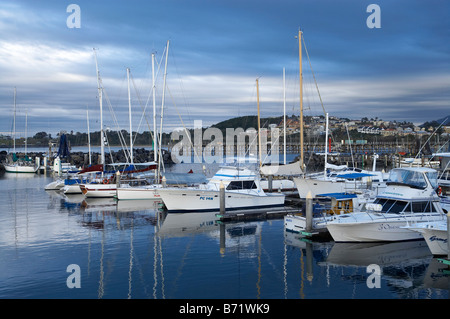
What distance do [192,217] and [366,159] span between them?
76.6 meters

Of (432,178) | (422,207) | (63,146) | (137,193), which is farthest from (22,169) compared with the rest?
(422,207)

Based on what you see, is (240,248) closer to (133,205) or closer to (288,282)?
(288,282)

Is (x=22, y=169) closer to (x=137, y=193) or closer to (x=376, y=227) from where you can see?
(x=137, y=193)

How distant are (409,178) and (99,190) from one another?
26605 millimetres

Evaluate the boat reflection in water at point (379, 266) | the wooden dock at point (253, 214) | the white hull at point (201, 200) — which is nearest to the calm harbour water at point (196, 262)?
the boat reflection in water at point (379, 266)

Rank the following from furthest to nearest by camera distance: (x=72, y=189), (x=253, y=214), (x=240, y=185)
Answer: (x=72, y=189), (x=240, y=185), (x=253, y=214)

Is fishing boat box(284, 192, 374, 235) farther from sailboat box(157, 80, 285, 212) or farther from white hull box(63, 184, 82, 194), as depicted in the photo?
white hull box(63, 184, 82, 194)

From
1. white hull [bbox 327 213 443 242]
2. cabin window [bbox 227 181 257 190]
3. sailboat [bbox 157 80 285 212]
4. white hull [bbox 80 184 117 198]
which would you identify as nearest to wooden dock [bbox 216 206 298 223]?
sailboat [bbox 157 80 285 212]

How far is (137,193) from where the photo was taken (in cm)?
3731

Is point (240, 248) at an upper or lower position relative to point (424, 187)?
lower

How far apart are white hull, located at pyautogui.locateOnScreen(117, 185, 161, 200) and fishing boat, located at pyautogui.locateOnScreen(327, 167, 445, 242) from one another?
19169mm

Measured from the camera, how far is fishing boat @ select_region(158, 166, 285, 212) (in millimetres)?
30266

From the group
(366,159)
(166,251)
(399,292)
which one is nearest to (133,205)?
(166,251)
